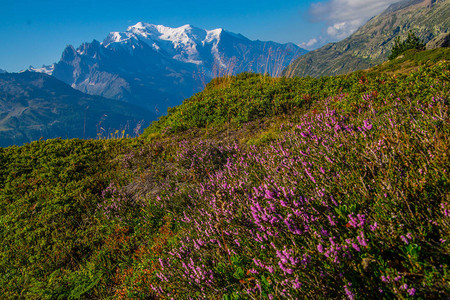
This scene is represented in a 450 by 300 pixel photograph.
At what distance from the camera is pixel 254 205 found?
8.29 ft

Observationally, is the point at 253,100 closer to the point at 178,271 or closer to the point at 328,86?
the point at 328,86

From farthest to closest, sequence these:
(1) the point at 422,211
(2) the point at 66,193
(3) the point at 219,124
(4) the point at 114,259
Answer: (3) the point at 219,124 → (2) the point at 66,193 → (4) the point at 114,259 → (1) the point at 422,211

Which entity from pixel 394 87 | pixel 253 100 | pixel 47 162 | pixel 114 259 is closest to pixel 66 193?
pixel 47 162

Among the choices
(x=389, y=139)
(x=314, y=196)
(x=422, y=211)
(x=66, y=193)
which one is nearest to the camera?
(x=422, y=211)

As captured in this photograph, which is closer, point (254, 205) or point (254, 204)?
point (254, 204)

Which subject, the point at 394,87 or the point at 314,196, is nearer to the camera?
the point at 314,196

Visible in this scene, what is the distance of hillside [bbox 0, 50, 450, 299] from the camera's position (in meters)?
1.60

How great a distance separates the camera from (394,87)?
4754 mm

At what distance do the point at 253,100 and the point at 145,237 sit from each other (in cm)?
658

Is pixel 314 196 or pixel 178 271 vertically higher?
pixel 314 196

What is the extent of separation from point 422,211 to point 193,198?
3447 mm

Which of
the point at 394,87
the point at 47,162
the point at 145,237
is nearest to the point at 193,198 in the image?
the point at 145,237

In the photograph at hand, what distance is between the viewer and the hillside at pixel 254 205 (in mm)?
1604

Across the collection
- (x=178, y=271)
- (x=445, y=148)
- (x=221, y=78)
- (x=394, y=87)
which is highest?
(x=221, y=78)
